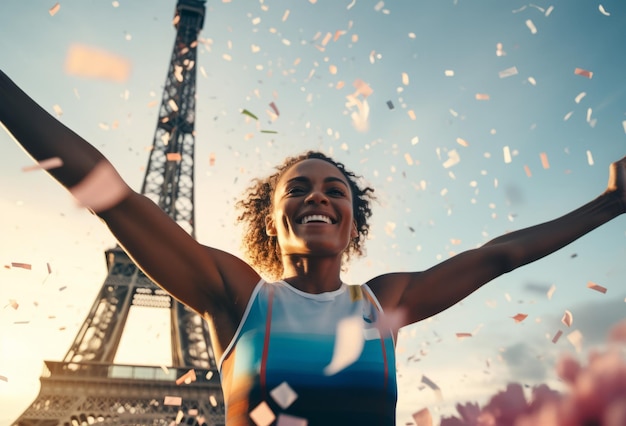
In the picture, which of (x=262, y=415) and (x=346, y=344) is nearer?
(x=262, y=415)

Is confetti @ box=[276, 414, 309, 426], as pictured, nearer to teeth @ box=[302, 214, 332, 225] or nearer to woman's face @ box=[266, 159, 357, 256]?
woman's face @ box=[266, 159, 357, 256]

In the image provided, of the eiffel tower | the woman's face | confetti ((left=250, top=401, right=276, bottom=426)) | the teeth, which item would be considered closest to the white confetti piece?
confetti ((left=250, top=401, right=276, bottom=426))

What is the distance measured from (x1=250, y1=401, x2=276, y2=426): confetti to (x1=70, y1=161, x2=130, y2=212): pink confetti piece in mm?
1050

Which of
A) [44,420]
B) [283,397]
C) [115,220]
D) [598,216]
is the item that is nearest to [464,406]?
[283,397]

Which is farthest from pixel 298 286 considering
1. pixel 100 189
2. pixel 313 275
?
pixel 100 189

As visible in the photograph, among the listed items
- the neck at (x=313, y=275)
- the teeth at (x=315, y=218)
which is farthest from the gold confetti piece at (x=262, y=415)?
the teeth at (x=315, y=218)

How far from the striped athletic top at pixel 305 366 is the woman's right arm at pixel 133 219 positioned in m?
0.17

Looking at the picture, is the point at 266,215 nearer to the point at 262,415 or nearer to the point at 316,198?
the point at 316,198

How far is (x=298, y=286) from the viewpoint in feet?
8.27

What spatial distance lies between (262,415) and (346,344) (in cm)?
49

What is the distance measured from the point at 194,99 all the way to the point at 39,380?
70.8 feet

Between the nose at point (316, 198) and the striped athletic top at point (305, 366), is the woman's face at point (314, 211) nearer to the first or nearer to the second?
the nose at point (316, 198)

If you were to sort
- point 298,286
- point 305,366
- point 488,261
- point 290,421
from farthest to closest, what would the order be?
point 488,261, point 298,286, point 305,366, point 290,421

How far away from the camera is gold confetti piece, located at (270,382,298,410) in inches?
74.9
